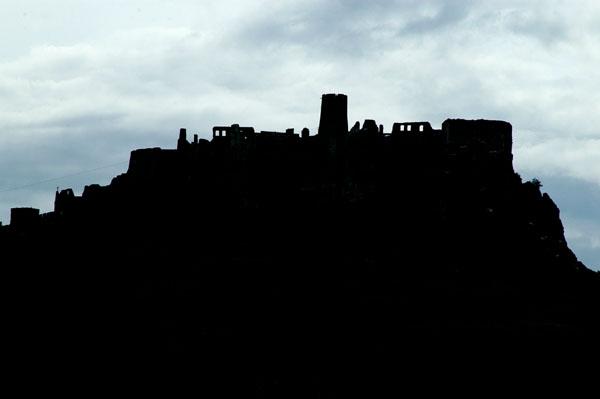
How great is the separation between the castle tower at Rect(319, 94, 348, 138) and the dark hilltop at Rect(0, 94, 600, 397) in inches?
5.3

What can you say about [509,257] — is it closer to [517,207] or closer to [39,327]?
[517,207]

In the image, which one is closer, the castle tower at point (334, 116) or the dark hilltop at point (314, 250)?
the dark hilltop at point (314, 250)

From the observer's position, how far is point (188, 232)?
112312mm

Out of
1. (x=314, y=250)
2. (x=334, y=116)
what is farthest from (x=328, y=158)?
(x=314, y=250)

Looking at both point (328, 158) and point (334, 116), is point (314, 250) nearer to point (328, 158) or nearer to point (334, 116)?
point (328, 158)

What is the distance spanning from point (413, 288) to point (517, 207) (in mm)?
15027

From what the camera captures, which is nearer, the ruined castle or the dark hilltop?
the dark hilltop

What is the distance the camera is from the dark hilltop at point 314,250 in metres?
98.8

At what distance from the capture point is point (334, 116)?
108 metres

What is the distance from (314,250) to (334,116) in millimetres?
12975

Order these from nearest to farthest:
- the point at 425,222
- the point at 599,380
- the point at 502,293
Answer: the point at 599,380 → the point at 502,293 → the point at 425,222

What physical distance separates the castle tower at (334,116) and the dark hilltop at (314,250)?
0.44ft

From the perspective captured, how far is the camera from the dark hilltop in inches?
3890

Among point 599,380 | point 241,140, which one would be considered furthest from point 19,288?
point 599,380
